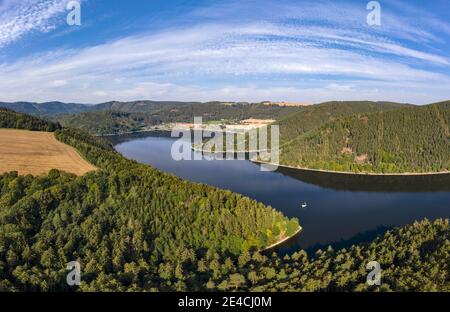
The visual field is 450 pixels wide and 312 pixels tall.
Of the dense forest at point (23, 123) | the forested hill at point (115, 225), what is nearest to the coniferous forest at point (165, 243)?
the forested hill at point (115, 225)

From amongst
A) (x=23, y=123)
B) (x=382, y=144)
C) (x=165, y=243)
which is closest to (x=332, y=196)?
(x=165, y=243)

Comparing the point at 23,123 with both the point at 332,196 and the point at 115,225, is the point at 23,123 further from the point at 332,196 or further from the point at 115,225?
the point at 332,196

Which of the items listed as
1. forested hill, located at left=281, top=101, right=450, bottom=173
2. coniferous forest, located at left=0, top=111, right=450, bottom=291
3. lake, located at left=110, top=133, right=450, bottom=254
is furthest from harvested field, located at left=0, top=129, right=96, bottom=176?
forested hill, located at left=281, top=101, right=450, bottom=173

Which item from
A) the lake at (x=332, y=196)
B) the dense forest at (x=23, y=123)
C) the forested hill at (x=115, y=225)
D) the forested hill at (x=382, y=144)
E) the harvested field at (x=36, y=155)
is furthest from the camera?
the forested hill at (x=382, y=144)

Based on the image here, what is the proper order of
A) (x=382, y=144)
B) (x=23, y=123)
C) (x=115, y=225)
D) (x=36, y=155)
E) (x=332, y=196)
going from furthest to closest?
(x=382, y=144) < (x=23, y=123) < (x=332, y=196) < (x=36, y=155) < (x=115, y=225)

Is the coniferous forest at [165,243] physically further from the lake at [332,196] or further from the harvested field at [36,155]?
the lake at [332,196]

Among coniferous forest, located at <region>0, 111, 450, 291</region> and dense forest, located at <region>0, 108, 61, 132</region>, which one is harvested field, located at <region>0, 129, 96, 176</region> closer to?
coniferous forest, located at <region>0, 111, 450, 291</region>
